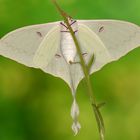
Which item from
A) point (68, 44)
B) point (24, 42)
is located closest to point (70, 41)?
point (68, 44)

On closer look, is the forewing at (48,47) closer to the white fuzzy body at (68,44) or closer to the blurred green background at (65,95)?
the white fuzzy body at (68,44)

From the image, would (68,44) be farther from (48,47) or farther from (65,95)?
(65,95)

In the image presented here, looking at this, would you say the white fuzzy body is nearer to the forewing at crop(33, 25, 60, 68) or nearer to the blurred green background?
the forewing at crop(33, 25, 60, 68)

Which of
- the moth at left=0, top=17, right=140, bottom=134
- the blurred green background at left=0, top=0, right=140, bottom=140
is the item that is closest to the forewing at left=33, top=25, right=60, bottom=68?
the moth at left=0, top=17, right=140, bottom=134

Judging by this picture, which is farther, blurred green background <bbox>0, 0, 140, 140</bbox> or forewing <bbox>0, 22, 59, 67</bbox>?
blurred green background <bbox>0, 0, 140, 140</bbox>

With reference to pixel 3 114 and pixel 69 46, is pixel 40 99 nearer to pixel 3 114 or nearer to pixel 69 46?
pixel 3 114

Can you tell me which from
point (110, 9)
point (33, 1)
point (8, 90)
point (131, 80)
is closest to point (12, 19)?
point (33, 1)

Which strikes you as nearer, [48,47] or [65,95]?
[48,47]
